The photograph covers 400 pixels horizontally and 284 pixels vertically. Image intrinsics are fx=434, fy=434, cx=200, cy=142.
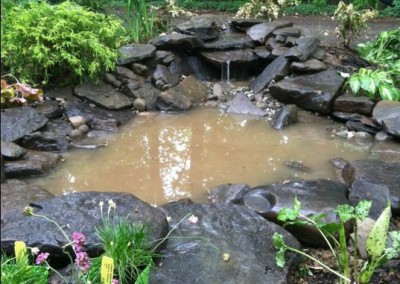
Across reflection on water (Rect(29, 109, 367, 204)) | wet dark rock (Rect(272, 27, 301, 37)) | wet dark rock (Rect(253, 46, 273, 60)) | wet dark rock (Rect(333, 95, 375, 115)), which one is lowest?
reflection on water (Rect(29, 109, 367, 204))

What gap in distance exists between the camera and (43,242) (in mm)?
2398

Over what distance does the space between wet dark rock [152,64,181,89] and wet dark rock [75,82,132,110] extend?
64 cm

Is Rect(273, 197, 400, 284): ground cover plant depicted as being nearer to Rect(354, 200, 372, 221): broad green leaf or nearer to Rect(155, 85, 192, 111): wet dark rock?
Rect(354, 200, 372, 221): broad green leaf

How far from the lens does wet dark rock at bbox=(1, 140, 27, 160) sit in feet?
12.9

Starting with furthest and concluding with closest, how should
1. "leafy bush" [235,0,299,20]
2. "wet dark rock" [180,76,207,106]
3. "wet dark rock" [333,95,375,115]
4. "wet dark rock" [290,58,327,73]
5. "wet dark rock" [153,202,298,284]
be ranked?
1. "leafy bush" [235,0,299,20]
2. "wet dark rock" [180,76,207,106]
3. "wet dark rock" [290,58,327,73]
4. "wet dark rock" [333,95,375,115]
5. "wet dark rock" [153,202,298,284]

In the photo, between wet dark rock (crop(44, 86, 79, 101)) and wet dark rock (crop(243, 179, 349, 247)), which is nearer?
wet dark rock (crop(243, 179, 349, 247))

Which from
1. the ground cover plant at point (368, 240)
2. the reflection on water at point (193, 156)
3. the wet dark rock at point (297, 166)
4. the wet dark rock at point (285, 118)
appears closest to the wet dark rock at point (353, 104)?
the reflection on water at point (193, 156)

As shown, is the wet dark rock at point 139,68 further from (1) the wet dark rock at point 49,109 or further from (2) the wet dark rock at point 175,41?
(1) the wet dark rock at point 49,109

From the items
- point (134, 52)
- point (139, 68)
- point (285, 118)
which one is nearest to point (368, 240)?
point (285, 118)

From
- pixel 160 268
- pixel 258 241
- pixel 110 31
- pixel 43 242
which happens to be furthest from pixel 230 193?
pixel 110 31

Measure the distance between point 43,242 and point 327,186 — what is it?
2.11 m

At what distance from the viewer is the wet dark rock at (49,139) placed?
4379mm

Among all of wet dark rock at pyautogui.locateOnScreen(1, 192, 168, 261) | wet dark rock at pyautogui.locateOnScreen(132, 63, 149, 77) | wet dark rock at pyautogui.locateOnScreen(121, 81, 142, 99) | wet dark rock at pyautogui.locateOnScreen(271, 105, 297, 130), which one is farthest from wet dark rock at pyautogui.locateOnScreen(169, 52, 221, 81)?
wet dark rock at pyautogui.locateOnScreen(1, 192, 168, 261)

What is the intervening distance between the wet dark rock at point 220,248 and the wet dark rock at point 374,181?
2.90ft
